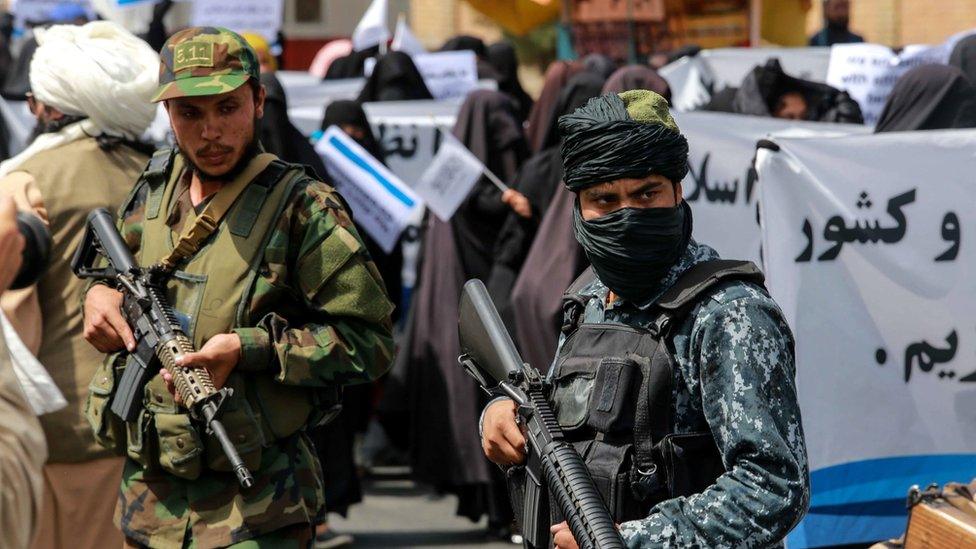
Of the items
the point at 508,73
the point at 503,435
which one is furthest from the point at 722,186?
the point at 508,73

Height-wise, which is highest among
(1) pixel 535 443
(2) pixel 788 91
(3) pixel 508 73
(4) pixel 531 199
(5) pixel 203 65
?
(5) pixel 203 65

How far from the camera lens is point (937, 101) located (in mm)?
6176

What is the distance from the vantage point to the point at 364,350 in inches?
137

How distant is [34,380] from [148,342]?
A: 55 centimetres

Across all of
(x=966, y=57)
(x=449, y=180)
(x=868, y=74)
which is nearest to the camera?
(x=449, y=180)

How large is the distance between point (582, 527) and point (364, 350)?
1204 mm

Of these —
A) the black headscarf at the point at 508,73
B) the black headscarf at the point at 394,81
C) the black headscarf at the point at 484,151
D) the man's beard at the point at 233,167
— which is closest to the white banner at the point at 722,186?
the black headscarf at the point at 484,151

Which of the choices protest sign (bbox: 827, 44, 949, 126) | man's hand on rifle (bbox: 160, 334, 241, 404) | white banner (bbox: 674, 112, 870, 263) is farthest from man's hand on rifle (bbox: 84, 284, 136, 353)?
protest sign (bbox: 827, 44, 949, 126)

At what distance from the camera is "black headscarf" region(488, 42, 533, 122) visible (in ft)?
34.4

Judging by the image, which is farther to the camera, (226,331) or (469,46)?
(469,46)

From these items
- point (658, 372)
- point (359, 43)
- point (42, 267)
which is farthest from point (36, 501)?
point (359, 43)

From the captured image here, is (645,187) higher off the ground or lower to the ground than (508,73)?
higher

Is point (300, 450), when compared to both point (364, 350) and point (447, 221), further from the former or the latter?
point (447, 221)

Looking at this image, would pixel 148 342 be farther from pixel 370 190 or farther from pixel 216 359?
pixel 370 190
